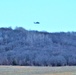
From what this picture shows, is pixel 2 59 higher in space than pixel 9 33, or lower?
lower

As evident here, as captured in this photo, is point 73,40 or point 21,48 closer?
point 21,48

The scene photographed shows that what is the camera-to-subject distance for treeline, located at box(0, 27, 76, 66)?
69.4 feet

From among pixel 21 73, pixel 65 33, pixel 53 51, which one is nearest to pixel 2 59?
pixel 53 51

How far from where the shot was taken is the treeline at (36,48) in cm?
2116

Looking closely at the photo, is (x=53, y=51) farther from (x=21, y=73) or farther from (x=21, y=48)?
(x=21, y=73)

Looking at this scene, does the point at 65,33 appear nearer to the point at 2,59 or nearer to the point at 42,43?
the point at 42,43

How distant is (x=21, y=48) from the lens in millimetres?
24000

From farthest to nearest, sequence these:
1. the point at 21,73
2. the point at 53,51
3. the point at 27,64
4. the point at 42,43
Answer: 1. the point at 42,43
2. the point at 53,51
3. the point at 27,64
4. the point at 21,73

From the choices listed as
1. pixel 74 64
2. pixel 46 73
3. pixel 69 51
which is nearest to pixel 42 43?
pixel 69 51

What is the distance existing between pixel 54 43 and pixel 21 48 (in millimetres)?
4358

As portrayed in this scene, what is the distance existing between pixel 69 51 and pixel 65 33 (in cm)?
617

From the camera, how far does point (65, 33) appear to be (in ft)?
99.8

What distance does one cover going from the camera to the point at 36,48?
24625 millimetres

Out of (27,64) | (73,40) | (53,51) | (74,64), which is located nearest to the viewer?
(27,64)
